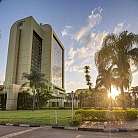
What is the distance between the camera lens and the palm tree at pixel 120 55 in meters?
17.2

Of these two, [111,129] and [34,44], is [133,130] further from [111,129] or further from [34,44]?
[34,44]

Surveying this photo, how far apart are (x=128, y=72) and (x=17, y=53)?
2593 inches

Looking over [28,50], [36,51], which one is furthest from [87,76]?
[36,51]

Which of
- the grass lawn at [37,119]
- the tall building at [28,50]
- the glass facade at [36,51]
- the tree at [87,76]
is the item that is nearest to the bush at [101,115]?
the grass lawn at [37,119]

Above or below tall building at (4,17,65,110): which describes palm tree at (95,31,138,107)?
below

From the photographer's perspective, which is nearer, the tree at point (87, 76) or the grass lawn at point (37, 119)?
the grass lawn at point (37, 119)

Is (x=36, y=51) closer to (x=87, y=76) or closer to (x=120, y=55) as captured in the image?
(x=87, y=76)

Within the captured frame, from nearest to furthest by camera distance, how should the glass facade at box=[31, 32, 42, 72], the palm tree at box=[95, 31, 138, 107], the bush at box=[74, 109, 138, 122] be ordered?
the bush at box=[74, 109, 138, 122] → the palm tree at box=[95, 31, 138, 107] → the glass facade at box=[31, 32, 42, 72]

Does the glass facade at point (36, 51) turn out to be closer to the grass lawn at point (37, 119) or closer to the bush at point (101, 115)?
the grass lawn at point (37, 119)

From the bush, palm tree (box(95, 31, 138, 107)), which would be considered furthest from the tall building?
the bush

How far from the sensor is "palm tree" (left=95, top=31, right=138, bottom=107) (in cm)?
1725

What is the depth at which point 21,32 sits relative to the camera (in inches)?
3211

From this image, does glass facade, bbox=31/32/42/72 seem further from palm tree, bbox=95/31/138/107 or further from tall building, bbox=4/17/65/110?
palm tree, bbox=95/31/138/107

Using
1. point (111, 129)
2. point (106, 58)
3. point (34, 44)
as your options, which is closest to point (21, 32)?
point (34, 44)
